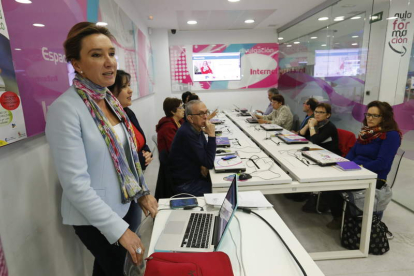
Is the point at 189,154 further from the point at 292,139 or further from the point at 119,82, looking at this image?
the point at 292,139

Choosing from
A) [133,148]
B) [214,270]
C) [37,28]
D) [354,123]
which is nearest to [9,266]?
[133,148]

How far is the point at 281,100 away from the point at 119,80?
3.67 metres

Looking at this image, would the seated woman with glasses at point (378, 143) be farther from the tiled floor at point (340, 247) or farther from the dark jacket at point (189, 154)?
the dark jacket at point (189, 154)

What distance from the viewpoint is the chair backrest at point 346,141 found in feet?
9.98

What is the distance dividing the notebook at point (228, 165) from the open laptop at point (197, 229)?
2.38ft

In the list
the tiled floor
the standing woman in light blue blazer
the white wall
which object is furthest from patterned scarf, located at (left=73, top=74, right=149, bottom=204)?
the white wall

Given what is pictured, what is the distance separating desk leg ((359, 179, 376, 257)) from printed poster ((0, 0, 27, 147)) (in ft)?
7.52

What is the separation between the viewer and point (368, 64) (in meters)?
3.63

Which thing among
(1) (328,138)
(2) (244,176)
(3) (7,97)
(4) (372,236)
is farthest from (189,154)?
(1) (328,138)

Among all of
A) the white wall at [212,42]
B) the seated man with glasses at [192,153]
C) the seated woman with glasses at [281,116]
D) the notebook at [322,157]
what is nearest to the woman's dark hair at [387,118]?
the notebook at [322,157]

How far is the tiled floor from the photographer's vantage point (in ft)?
6.64

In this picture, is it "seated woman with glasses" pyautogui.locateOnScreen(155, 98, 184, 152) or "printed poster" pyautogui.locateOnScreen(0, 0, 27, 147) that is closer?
"printed poster" pyautogui.locateOnScreen(0, 0, 27, 147)

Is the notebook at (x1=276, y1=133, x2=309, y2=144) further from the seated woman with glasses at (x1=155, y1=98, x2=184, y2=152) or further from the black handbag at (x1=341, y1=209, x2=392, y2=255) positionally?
the seated woman with glasses at (x1=155, y1=98, x2=184, y2=152)

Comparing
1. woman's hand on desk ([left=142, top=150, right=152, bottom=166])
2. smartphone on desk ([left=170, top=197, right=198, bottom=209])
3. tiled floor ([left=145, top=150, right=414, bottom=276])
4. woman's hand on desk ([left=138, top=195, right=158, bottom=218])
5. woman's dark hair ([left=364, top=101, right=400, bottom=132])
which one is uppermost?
woman's dark hair ([left=364, top=101, right=400, bottom=132])
